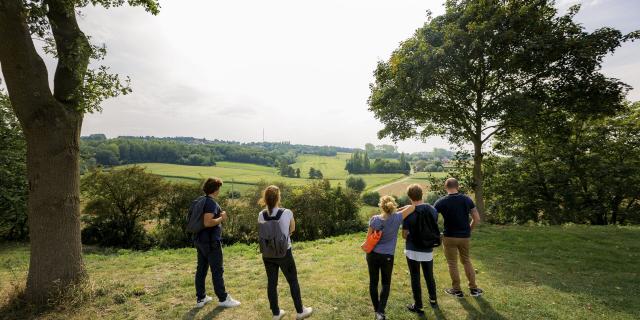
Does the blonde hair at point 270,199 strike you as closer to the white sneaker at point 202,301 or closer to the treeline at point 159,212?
the white sneaker at point 202,301

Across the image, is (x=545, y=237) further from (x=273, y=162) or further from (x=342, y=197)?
(x=273, y=162)

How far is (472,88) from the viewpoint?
15.7 metres

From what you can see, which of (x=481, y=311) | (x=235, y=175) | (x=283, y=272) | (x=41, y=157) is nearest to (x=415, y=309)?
(x=481, y=311)

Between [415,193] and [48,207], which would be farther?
[48,207]

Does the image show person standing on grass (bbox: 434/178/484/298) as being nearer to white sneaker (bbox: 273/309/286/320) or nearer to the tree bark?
white sneaker (bbox: 273/309/286/320)

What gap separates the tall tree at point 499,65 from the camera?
13188mm

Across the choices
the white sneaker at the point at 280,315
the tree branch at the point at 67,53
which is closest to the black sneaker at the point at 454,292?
the white sneaker at the point at 280,315

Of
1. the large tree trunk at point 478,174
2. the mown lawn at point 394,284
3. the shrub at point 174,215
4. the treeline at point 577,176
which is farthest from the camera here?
the shrub at point 174,215

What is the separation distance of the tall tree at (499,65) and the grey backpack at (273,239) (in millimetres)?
11646

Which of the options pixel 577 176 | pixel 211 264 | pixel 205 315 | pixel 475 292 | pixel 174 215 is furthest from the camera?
pixel 174 215

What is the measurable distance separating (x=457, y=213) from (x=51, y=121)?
8813 mm

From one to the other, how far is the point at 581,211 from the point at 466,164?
1081 cm

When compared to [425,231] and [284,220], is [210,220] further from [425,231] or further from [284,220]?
[425,231]

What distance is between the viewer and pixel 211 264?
609 cm
